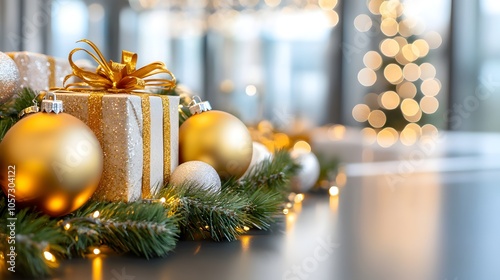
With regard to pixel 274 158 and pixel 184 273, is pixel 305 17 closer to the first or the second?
pixel 274 158

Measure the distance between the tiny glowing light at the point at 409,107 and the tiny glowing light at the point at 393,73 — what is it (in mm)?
184

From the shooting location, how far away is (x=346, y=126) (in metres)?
5.05

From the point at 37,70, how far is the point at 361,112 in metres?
4.25

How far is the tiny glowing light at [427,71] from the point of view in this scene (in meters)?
4.12

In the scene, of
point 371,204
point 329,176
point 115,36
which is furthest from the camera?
point 115,36

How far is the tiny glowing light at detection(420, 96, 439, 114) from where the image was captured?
411 cm

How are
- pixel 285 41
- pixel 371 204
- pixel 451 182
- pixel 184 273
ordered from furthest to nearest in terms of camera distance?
1. pixel 285 41
2. pixel 451 182
3. pixel 371 204
4. pixel 184 273

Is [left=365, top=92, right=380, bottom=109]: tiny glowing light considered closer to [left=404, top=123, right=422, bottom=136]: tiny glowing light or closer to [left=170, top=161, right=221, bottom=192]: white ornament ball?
[left=404, top=123, right=422, bottom=136]: tiny glowing light

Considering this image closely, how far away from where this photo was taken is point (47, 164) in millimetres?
552

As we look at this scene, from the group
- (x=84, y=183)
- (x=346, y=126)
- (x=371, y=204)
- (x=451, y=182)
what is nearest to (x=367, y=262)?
(x=84, y=183)

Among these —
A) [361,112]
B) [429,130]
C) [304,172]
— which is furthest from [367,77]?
[304,172]

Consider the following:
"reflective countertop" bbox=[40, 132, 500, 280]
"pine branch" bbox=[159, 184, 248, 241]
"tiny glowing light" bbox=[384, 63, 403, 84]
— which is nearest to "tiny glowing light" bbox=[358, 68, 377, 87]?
"tiny glowing light" bbox=[384, 63, 403, 84]

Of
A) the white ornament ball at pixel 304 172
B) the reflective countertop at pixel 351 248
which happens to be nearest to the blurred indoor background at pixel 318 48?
the white ornament ball at pixel 304 172

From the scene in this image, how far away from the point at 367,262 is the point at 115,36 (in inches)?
185
